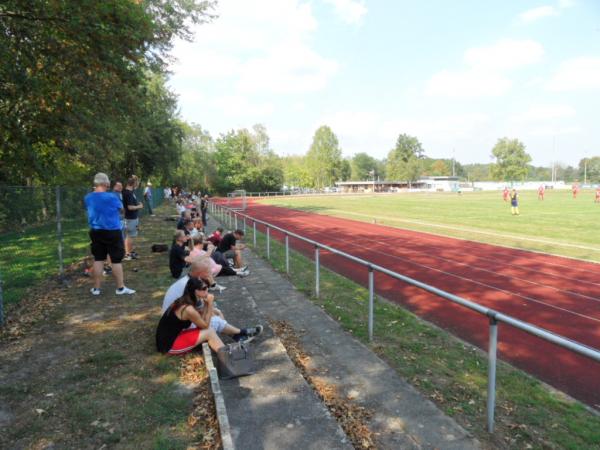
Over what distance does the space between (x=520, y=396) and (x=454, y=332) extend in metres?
1.88

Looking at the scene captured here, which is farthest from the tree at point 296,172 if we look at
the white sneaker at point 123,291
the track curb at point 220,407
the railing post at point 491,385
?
the railing post at point 491,385

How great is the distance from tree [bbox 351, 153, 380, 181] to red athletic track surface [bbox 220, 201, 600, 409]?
15007 centimetres

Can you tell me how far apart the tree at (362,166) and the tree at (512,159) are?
53.7 metres

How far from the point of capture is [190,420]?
3400 millimetres

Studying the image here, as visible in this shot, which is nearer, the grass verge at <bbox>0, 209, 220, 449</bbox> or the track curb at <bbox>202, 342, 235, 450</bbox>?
the track curb at <bbox>202, 342, 235, 450</bbox>

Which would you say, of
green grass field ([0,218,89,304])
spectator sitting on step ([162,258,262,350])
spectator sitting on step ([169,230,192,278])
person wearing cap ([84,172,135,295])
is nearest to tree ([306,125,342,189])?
green grass field ([0,218,89,304])

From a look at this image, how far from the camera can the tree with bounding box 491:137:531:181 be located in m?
114

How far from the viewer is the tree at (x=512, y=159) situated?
114 metres

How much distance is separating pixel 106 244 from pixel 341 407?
4903 mm

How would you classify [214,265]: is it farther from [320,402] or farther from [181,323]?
[320,402]

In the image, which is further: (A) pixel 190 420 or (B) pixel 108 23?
(B) pixel 108 23

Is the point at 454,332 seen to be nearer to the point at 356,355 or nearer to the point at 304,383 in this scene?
the point at 356,355

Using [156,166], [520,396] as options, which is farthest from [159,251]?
[156,166]

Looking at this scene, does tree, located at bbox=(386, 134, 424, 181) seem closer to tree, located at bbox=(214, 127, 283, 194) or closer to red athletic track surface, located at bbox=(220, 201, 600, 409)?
tree, located at bbox=(214, 127, 283, 194)
